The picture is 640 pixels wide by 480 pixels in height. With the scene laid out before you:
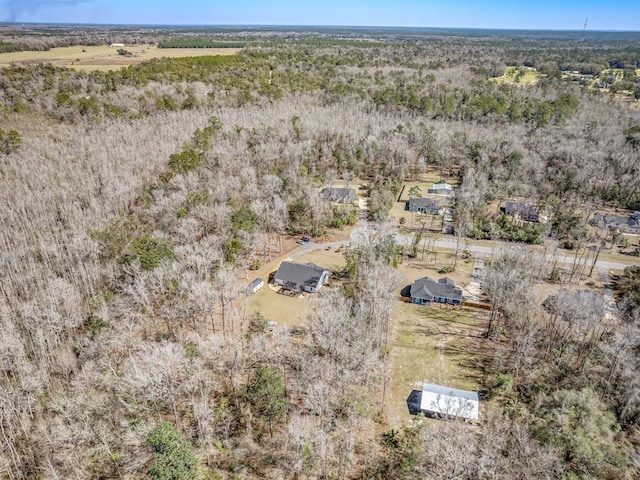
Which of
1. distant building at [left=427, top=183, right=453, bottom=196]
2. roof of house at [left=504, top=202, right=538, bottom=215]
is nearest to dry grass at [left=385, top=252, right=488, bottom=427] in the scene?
roof of house at [left=504, top=202, right=538, bottom=215]

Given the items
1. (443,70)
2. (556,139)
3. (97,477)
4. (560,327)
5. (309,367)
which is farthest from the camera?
(443,70)

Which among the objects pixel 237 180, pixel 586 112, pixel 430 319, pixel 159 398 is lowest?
pixel 430 319

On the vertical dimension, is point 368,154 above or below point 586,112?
below

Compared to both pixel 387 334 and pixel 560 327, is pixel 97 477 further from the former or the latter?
pixel 560 327

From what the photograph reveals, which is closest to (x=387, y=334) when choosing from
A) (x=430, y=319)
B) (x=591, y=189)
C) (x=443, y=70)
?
(x=430, y=319)

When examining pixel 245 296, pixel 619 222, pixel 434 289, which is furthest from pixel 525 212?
pixel 245 296

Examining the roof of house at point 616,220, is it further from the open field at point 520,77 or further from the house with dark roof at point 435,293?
the open field at point 520,77

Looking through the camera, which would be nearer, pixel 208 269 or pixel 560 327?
pixel 560 327
